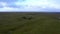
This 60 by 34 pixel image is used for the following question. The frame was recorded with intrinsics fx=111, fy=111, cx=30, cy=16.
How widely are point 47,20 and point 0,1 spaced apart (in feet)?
1.06

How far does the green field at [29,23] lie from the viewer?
1.96ft

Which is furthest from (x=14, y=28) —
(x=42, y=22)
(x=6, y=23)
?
(x=42, y=22)

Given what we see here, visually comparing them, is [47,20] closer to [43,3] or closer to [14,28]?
[43,3]

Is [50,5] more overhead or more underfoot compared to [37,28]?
more overhead

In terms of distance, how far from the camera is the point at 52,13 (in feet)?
2.43

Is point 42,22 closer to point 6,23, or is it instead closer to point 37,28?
point 37,28

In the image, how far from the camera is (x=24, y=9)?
72 centimetres

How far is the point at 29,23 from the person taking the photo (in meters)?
0.66

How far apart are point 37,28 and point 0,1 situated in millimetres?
293

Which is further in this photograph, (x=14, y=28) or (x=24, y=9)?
(x=24, y=9)

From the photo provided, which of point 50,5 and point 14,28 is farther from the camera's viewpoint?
point 50,5

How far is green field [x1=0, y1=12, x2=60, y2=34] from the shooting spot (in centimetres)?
60

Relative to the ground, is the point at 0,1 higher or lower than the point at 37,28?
higher

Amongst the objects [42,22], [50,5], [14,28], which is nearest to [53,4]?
[50,5]
